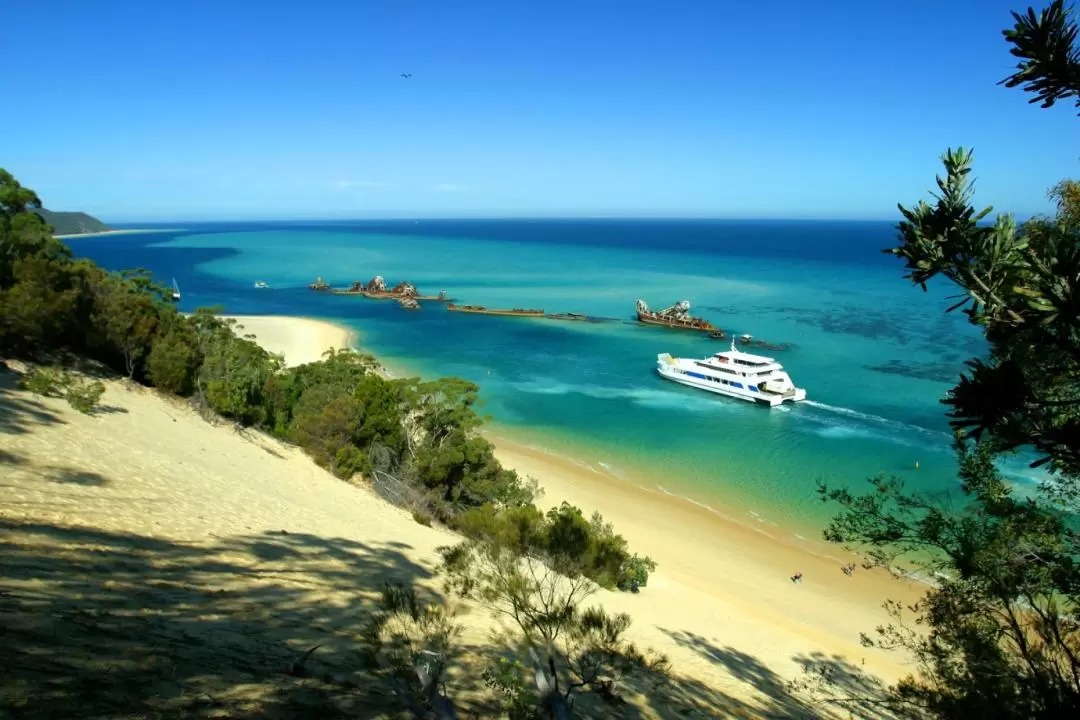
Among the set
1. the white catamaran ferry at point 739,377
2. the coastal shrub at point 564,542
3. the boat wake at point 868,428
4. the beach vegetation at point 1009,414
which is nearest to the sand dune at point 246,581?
the coastal shrub at point 564,542

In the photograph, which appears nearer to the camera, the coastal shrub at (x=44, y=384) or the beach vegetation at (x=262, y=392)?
the coastal shrub at (x=44, y=384)

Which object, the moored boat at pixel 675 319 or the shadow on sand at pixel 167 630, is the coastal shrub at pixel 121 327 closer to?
the shadow on sand at pixel 167 630

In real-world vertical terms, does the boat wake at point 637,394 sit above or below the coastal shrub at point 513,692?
below

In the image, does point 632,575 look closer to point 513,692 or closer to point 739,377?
point 513,692

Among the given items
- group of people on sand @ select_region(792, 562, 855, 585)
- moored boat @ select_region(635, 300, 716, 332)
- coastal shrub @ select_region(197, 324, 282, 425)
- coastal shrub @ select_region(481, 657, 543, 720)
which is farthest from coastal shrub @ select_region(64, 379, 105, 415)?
moored boat @ select_region(635, 300, 716, 332)

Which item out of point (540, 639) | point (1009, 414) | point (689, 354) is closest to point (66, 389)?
point (540, 639)

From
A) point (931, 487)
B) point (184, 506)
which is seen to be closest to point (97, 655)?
point (184, 506)
